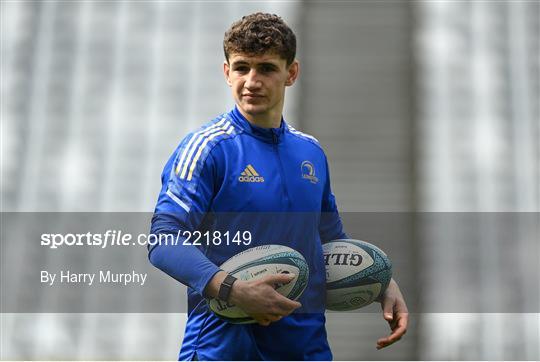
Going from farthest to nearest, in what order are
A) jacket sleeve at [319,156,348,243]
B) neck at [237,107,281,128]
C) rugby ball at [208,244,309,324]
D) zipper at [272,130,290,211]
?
1. jacket sleeve at [319,156,348,243]
2. neck at [237,107,281,128]
3. zipper at [272,130,290,211]
4. rugby ball at [208,244,309,324]

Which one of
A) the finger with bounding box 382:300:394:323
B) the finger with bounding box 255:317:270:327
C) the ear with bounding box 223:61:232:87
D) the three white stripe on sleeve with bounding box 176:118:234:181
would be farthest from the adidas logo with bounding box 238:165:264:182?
the finger with bounding box 382:300:394:323

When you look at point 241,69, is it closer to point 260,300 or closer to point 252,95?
point 252,95

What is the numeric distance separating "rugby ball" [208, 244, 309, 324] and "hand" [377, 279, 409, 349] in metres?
0.30

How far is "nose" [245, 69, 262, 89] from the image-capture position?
202 cm

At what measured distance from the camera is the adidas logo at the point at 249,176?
197 cm

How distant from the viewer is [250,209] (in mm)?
1951

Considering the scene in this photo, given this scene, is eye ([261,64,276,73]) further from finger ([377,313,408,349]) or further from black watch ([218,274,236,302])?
finger ([377,313,408,349])

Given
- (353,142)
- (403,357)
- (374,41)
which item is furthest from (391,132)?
(403,357)

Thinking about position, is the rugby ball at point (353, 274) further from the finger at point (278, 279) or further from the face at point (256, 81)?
the face at point (256, 81)

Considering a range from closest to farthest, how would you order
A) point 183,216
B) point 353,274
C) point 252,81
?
point 183,216, point 252,81, point 353,274

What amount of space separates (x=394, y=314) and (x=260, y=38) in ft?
2.90

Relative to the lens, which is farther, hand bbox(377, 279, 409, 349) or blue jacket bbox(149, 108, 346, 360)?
hand bbox(377, 279, 409, 349)

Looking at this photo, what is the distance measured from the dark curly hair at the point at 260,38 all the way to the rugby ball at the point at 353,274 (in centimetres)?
58

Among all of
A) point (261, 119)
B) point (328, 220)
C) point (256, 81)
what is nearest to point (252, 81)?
point (256, 81)
